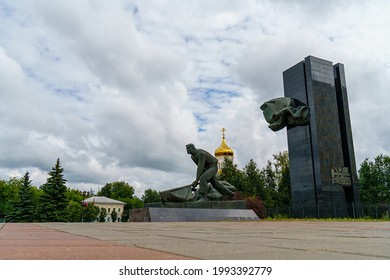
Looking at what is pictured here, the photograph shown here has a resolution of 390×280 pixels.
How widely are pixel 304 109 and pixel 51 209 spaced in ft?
88.8

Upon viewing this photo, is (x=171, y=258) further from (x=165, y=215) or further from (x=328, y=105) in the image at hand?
(x=328, y=105)

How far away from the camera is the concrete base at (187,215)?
12.7 m

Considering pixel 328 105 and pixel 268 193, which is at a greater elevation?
pixel 328 105

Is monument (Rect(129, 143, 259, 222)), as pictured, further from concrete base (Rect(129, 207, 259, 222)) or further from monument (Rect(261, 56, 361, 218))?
monument (Rect(261, 56, 361, 218))

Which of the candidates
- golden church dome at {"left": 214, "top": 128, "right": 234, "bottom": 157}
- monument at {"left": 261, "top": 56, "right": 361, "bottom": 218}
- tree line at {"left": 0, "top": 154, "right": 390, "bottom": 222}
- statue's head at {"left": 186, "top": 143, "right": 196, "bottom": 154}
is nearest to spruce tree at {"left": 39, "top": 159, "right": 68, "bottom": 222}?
tree line at {"left": 0, "top": 154, "right": 390, "bottom": 222}

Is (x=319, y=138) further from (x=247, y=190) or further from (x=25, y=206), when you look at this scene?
(x=25, y=206)

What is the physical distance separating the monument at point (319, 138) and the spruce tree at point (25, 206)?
90.2 feet

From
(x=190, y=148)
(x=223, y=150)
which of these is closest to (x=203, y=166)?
(x=190, y=148)

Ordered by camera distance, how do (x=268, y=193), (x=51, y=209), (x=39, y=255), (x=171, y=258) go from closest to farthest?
(x=171, y=258), (x=39, y=255), (x=51, y=209), (x=268, y=193)

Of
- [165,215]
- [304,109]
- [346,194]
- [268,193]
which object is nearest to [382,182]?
[268,193]

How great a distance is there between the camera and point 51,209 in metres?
35.7

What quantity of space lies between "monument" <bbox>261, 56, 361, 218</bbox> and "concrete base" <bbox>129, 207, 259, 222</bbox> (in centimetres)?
1612

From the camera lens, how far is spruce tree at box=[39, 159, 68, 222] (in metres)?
35.3

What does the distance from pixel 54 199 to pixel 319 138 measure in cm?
2749
